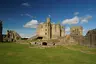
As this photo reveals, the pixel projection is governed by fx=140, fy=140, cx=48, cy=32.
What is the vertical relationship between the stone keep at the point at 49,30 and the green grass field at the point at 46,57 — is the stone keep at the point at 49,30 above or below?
above

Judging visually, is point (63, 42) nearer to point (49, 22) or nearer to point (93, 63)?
point (49, 22)

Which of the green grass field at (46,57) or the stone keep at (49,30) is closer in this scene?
the green grass field at (46,57)

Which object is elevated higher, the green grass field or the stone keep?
the stone keep

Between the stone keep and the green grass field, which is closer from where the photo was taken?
the green grass field

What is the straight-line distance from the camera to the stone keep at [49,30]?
92562mm

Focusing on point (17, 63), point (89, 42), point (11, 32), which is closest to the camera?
point (17, 63)

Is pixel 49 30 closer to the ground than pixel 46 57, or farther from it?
farther from it

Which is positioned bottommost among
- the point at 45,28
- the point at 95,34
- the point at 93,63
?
the point at 93,63

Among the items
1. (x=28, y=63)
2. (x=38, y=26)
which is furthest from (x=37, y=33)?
(x=28, y=63)

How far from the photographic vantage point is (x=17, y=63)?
1529 cm

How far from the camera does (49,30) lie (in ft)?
305

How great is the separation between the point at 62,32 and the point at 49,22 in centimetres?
1250

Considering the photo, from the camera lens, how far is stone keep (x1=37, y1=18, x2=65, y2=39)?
9256cm

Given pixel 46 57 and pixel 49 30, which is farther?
pixel 49 30
